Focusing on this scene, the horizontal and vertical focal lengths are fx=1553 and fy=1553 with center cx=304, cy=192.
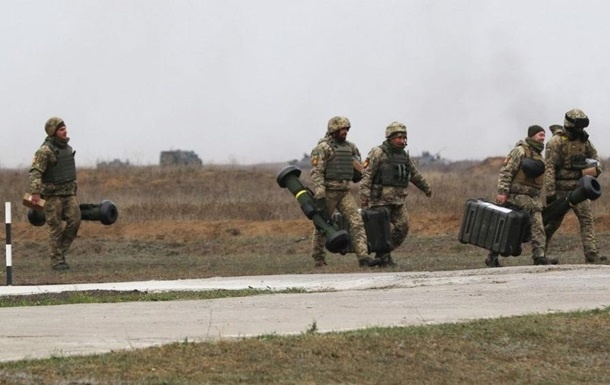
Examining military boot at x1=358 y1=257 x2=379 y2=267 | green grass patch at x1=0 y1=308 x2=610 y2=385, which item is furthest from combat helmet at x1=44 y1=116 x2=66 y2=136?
green grass patch at x1=0 y1=308 x2=610 y2=385

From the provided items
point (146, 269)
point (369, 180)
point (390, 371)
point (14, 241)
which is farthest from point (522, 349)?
point (14, 241)

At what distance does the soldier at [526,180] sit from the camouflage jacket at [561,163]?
0.40m

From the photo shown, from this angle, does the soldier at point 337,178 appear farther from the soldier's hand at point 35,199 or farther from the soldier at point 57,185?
the soldier's hand at point 35,199

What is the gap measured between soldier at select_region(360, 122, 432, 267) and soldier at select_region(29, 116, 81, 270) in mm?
4262

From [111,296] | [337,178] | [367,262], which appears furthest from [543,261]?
[111,296]

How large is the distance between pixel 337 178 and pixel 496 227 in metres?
2.12

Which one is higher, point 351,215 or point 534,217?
point 534,217

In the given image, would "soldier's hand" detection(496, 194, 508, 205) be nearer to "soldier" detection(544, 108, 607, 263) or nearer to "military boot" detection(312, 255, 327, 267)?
"soldier" detection(544, 108, 607, 263)

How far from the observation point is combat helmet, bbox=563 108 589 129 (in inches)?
787

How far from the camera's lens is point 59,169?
2155 centimetres

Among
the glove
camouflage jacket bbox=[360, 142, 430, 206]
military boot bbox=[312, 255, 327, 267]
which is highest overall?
camouflage jacket bbox=[360, 142, 430, 206]

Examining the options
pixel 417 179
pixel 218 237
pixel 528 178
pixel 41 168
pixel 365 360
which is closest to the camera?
pixel 365 360

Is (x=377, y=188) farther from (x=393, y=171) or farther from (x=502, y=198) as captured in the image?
(x=502, y=198)

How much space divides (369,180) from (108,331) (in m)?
9.29
